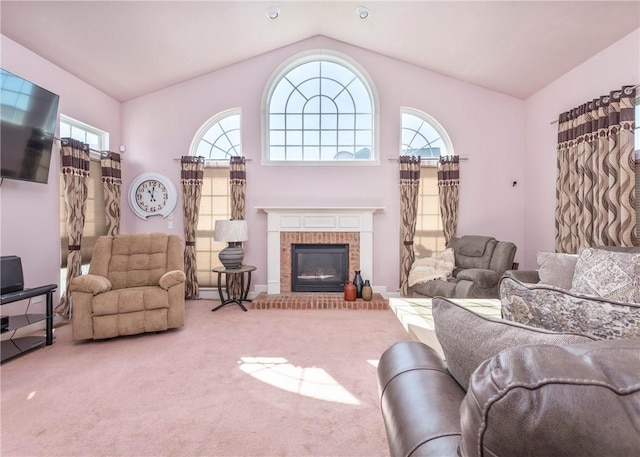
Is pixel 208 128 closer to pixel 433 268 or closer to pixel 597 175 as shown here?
pixel 433 268

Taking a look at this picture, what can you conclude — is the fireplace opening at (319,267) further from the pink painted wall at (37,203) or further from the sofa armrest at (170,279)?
the pink painted wall at (37,203)

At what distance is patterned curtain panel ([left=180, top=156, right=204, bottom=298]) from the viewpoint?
4.59 m

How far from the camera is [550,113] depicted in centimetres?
407

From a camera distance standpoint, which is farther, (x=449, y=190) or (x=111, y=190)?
(x=449, y=190)

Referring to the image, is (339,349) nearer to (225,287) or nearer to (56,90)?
(225,287)

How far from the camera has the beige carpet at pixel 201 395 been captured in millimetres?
1645

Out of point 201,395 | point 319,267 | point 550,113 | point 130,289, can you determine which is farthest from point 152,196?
point 550,113

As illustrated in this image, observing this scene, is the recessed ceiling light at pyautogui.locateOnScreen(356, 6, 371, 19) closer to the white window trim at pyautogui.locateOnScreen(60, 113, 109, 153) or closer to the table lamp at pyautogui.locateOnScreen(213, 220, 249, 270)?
the table lamp at pyautogui.locateOnScreen(213, 220, 249, 270)

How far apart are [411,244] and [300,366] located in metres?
2.72

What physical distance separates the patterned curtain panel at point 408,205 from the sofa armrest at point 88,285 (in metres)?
3.70

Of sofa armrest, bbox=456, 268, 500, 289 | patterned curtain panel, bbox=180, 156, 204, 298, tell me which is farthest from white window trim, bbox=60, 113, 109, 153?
sofa armrest, bbox=456, 268, 500, 289

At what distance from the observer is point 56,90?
140 inches

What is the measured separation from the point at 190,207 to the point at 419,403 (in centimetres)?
446

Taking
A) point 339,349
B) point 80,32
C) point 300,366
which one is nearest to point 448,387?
point 300,366
